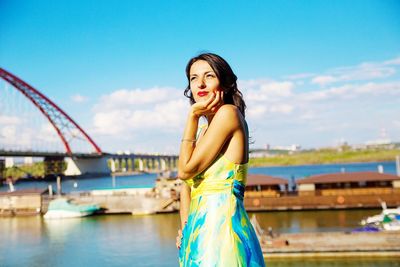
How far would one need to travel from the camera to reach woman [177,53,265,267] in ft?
7.14

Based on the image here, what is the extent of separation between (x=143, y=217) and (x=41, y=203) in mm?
12722

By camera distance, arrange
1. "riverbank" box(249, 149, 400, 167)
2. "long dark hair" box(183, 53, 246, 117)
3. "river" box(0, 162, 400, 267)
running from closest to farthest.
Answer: "long dark hair" box(183, 53, 246, 117)
"river" box(0, 162, 400, 267)
"riverbank" box(249, 149, 400, 167)

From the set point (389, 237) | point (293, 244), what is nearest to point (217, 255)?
point (293, 244)

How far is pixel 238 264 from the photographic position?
213cm

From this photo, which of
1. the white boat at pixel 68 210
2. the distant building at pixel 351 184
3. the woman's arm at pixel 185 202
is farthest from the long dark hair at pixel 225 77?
the white boat at pixel 68 210

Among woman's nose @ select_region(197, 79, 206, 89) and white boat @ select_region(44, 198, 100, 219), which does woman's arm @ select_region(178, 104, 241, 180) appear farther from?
white boat @ select_region(44, 198, 100, 219)

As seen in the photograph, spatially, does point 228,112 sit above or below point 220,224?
above

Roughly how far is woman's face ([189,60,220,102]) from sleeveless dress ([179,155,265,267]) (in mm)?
414

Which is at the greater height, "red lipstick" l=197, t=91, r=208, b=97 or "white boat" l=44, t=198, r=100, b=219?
"red lipstick" l=197, t=91, r=208, b=97

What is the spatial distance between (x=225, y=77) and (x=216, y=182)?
65 centimetres

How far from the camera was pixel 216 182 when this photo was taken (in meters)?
2.27

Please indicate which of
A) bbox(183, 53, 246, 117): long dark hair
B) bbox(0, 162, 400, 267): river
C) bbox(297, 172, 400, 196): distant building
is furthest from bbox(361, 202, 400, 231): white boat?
bbox(183, 53, 246, 117): long dark hair

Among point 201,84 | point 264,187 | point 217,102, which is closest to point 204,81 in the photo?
point 201,84

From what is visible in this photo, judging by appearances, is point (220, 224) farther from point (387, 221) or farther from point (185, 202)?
point (387, 221)
